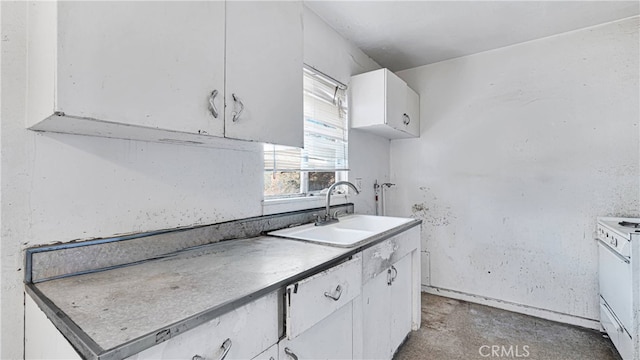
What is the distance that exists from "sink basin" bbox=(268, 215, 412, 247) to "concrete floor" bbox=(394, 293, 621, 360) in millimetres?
837

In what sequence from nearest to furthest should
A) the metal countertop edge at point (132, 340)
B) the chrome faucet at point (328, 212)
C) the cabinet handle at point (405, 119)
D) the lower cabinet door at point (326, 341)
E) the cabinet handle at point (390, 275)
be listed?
the metal countertop edge at point (132, 340) → the lower cabinet door at point (326, 341) → the cabinet handle at point (390, 275) → the chrome faucet at point (328, 212) → the cabinet handle at point (405, 119)

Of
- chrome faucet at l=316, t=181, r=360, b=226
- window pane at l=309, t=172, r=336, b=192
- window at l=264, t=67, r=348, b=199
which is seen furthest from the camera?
window pane at l=309, t=172, r=336, b=192

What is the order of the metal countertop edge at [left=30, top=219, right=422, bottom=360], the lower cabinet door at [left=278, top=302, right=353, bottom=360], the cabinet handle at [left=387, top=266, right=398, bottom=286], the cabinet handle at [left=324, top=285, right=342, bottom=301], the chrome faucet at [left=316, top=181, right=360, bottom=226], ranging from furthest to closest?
the chrome faucet at [left=316, top=181, right=360, bottom=226]
the cabinet handle at [left=387, top=266, right=398, bottom=286]
the cabinet handle at [left=324, top=285, right=342, bottom=301]
the lower cabinet door at [left=278, top=302, right=353, bottom=360]
the metal countertop edge at [left=30, top=219, right=422, bottom=360]

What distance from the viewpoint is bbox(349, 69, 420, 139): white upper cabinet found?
7.70 feet

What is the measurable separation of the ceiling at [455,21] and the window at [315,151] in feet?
1.52

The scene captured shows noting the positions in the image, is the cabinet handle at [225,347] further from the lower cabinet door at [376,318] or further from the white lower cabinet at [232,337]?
the lower cabinet door at [376,318]

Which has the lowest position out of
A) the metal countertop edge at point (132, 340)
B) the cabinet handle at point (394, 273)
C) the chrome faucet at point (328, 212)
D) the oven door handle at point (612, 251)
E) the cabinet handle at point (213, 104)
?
the cabinet handle at point (394, 273)

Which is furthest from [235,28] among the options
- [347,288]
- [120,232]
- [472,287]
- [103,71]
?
[472,287]

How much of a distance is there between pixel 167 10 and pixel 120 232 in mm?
808

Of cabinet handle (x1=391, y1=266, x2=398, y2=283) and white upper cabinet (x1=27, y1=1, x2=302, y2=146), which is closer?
white upper cabinet (x1=27, y1=1, x2=302, y2=146)

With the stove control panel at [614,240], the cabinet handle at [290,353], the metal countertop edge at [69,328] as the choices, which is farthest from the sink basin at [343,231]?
the stove control panel at [614,240]

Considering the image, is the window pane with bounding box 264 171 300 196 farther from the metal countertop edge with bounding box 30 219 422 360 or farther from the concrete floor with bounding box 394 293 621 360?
the concrete floor with bounding box 394 293 621 360

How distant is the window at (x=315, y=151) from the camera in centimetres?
187

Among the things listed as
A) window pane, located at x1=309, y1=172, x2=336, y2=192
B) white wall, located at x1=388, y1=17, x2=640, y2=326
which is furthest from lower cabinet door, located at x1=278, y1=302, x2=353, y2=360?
white wall, located at x1=388, y1=17, x2=640, y2=326
